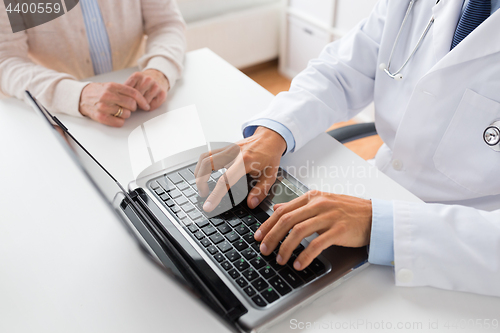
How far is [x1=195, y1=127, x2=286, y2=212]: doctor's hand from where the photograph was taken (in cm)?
68

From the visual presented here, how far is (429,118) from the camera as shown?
83cm

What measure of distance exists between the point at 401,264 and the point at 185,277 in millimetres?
330

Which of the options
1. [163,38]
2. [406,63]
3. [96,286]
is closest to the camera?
[96,286]

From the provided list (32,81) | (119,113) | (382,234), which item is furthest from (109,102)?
(382,234)

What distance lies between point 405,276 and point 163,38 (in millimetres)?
992

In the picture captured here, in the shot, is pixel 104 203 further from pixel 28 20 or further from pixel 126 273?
pixel 28 20

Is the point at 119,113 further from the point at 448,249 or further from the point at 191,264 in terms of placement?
the point at 448,249

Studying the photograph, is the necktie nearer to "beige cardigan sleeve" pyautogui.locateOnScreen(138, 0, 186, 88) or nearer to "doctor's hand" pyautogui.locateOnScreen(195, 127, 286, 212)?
"doctor's hand" pyautogui.locateOnScreen(195, 127, 286, 212)

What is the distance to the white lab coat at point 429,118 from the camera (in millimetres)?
582

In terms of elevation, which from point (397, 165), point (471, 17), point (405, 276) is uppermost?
point (471, 17)

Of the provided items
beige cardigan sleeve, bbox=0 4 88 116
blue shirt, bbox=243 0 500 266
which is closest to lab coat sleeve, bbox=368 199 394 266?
blue shirt, bbox=243 0 500 266

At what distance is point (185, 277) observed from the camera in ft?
1.80

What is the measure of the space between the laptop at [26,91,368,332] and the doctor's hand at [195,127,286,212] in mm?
13

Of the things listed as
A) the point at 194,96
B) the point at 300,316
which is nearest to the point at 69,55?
the point at 194,96
